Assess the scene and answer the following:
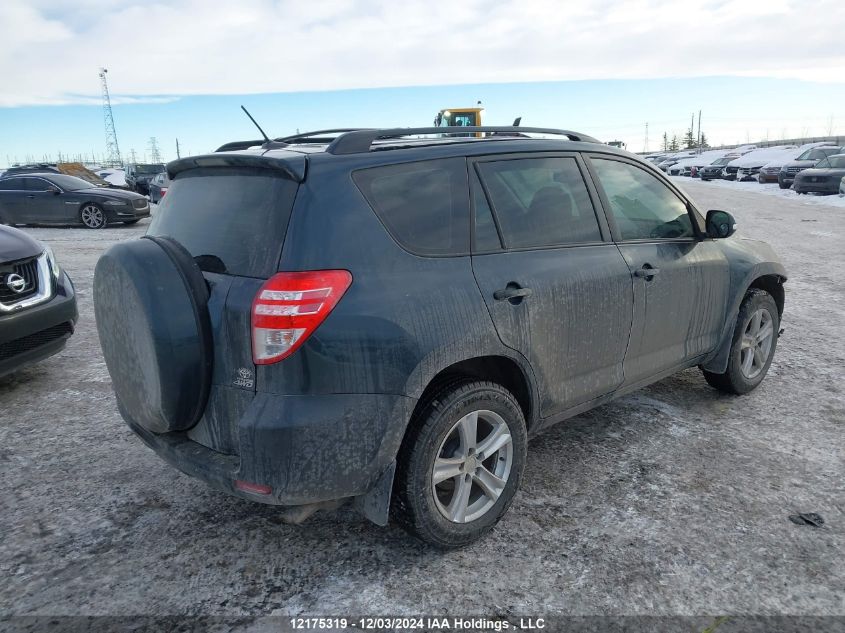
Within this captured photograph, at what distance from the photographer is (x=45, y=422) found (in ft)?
13.9

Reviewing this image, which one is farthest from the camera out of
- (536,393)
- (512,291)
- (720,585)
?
(536,393)

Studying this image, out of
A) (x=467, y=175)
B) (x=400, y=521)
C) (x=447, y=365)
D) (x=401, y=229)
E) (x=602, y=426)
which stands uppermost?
(x=467, y=175)

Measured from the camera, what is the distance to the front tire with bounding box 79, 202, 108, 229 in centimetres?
1631

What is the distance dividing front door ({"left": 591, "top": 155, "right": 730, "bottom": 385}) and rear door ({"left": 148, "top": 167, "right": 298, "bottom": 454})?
6.08 ft

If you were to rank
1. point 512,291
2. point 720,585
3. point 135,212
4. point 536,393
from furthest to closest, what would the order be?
1. point 135,212
2. point 536,393
3. point 512,291
4. point 720,585

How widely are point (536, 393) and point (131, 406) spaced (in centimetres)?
178

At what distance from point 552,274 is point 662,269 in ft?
3.11

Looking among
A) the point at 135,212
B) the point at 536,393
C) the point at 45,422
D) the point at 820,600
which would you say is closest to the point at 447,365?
the point at 536,393

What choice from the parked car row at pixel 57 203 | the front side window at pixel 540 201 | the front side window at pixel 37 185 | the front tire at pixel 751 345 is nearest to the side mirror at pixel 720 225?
the front tire at pixel 751 345

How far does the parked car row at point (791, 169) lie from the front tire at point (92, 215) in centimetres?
2266

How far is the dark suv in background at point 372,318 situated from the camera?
2.33 meters

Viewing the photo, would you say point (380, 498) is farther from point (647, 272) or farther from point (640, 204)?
point (640, 204)

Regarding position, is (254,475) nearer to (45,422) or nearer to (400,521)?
(400,521)

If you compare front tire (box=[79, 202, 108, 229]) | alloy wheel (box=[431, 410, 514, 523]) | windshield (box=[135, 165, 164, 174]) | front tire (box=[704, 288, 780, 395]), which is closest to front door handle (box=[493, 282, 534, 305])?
alloy wheel (box=[431, 410, 514, 523])
